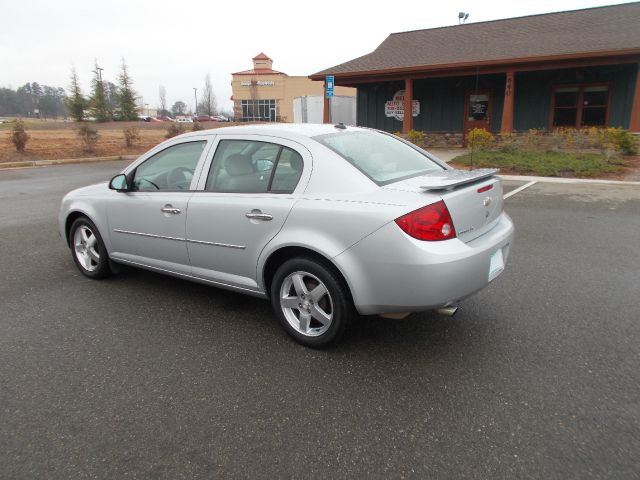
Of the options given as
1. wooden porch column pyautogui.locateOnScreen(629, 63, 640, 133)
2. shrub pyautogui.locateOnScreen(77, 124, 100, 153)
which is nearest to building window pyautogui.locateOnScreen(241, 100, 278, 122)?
shrub pyautogui.locateOnScreen(77, 124, 100, 153)

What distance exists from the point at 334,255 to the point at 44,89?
15826 centimetres

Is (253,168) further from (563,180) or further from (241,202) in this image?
(563,180)

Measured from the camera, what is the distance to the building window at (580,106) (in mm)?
18766

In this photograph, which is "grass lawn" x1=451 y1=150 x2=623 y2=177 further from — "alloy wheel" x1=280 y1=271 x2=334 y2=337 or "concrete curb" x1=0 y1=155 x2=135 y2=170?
"concrete curb" x1=0 y1=155 x2=135 y2=170

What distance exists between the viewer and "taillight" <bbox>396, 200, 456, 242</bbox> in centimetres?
298

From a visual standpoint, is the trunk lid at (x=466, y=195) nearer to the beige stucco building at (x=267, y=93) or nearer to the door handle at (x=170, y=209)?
the door handle at (x=170, y=209)

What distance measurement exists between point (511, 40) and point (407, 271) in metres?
20.6

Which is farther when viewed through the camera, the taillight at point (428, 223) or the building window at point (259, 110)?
the building window at point (259, 110)

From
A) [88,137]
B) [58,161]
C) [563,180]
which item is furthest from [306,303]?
[88,137]

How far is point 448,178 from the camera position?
11.5ft

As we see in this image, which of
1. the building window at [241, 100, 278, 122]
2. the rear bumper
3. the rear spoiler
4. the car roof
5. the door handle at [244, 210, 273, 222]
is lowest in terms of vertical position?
the rear bumper

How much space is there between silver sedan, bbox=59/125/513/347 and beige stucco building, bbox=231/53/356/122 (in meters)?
70.9

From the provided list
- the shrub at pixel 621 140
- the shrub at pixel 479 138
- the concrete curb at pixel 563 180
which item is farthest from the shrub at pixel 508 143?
the concrete curb at pixel 563 180

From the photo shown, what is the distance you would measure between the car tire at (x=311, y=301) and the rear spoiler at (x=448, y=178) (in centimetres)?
87
